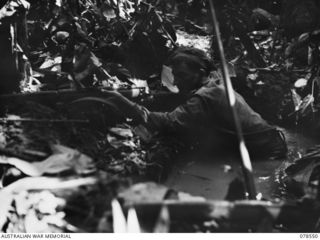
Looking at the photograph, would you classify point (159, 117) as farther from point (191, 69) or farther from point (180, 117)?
point (191, 69)

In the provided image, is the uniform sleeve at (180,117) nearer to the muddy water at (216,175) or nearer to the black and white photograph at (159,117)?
the black and white photograph at (159,117)

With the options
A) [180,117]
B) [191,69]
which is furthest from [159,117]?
[191,69]

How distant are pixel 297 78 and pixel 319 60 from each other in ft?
0.46

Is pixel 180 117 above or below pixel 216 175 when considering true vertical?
above

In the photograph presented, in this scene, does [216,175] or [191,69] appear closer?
[216,175]

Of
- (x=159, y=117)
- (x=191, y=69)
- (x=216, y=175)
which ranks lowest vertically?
(x=216, y=175)

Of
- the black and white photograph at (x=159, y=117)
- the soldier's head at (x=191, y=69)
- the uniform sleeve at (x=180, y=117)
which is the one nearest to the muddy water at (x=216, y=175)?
the black and white photograph at (x=159, y=117)

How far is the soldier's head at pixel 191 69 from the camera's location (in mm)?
1838

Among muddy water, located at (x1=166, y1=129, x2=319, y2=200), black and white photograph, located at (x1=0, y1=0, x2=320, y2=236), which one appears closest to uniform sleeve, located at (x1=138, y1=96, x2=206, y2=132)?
black and white photograph, located at (x1=0, y1=0, x2=320, y2=236)

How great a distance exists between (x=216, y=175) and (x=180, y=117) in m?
0.30

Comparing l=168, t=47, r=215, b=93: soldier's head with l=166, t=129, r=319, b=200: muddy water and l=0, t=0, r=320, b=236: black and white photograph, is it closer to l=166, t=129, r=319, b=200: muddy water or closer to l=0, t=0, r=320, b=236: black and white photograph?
l=0, t=0, r=320, b=236: black and white photograph

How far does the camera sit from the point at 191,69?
1.84 meters

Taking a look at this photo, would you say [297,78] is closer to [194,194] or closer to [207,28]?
[207,28]

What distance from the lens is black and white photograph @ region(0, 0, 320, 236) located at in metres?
1.66
